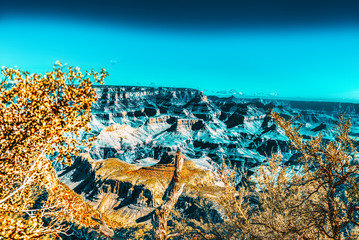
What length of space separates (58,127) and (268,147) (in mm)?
217894

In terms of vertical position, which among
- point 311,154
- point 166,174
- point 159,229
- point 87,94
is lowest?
point 166,174

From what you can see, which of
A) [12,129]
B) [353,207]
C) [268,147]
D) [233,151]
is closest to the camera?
[12,129]

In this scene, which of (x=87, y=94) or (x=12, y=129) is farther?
(x=87, y=94)

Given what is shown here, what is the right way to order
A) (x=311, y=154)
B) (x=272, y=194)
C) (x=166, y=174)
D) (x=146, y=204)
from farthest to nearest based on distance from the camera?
1. (x=166, y=174)
2. (x=146, y=204)
3. (x=272, y=194)
4. (x=311, y=154)

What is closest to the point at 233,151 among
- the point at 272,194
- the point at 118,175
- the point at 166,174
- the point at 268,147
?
the point at 268,147

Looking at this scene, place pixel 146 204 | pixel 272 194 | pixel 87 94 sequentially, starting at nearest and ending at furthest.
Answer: pixel 87 94, pixel 272 194, pixel 146 204

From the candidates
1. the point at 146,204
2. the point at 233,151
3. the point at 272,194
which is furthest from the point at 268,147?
the point at 272,194

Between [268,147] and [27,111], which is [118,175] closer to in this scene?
[27,111]

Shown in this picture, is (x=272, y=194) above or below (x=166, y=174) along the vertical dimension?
above

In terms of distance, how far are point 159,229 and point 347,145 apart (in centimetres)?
881

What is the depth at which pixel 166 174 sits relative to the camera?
97500mm

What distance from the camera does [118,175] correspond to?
331 feet

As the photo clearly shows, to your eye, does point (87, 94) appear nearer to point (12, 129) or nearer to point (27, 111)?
point (27, 111)

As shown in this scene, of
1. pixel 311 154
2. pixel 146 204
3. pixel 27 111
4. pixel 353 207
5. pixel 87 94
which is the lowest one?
pixel 146 204
